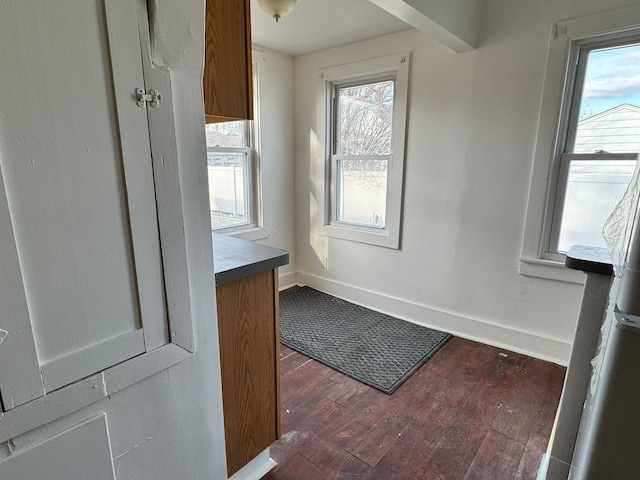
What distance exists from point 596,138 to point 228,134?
258cm

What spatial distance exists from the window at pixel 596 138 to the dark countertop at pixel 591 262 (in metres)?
1.10

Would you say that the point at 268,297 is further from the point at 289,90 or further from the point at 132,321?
the point at 289,90

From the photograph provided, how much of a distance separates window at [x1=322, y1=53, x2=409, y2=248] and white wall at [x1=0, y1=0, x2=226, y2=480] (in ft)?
6.95

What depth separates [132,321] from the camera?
2.46ft

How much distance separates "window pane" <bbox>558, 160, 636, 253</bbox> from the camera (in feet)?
6.47

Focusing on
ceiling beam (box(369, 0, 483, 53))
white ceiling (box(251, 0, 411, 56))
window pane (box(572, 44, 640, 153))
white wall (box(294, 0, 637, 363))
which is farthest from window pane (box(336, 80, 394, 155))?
window pane (box(572, 44, 640, 153))

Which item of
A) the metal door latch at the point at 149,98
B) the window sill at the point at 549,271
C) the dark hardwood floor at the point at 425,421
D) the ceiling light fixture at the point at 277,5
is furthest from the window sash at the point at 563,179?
the metal door latch at the point at 149,98

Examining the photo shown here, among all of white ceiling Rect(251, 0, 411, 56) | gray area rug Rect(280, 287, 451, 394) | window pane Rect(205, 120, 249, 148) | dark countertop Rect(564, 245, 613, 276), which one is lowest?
gray area rug Rect(280, 287, 451, 394)

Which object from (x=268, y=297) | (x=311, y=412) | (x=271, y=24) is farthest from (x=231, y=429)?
(x=271, y=24)

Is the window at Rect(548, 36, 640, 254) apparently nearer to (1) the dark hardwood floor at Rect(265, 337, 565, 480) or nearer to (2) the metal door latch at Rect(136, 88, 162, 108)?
(1) the dark hardwood floor at Rect(265, 337, 565, 480)

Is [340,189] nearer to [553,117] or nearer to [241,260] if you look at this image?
[553,117]

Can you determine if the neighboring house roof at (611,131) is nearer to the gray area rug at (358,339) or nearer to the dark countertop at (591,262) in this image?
the dark countertop at (591,262)

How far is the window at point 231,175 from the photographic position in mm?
2846

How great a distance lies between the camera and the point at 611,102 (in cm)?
193
